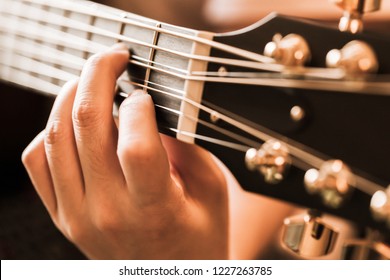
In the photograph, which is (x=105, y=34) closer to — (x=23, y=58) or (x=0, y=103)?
(x=23, y=58)

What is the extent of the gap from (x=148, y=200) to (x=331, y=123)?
23 centimetres

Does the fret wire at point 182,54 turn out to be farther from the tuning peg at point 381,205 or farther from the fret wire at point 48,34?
the tuning peg at point 381,205

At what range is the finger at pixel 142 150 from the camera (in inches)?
19.4

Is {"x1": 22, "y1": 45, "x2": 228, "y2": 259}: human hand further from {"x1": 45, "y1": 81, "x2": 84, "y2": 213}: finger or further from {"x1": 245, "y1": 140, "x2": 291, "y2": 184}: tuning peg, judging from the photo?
{"x1": 245, "y1": 140, "x2": 291, "y2": 184}: tuning peg

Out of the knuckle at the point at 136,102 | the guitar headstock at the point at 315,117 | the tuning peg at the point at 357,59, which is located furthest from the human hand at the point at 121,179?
the tuning peg at the point at 357,59

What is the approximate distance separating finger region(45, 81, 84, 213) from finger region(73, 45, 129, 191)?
3cm

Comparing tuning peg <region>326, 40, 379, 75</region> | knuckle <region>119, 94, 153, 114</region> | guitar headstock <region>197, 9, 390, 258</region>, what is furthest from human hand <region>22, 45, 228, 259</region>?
tuning peg <region>326, 40, 379, 75</region>

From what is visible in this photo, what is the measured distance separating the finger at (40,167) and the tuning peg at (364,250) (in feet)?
1.38

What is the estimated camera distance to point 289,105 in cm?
43

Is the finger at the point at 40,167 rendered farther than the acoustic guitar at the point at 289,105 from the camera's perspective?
Yes

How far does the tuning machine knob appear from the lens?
385mm

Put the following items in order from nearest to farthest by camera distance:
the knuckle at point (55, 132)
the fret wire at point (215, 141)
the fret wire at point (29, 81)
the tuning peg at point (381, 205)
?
1. the tuning peg at point (381, 205)
2. the fret wire at point (215, 141)
3. the knuckle at point (55, 132)
4. the fret wire at point (29, 81)

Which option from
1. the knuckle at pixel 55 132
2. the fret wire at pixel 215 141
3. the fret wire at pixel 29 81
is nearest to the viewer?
the fret wire at pixel 215 141
